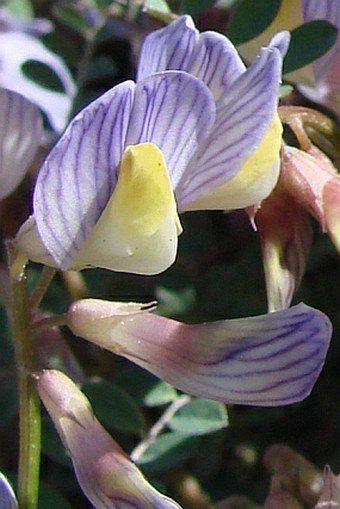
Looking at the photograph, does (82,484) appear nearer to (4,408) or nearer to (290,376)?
(290,376)

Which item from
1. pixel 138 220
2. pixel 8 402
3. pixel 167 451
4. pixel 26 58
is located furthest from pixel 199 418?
pixel 26 58

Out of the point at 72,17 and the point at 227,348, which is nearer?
the point at 227,348

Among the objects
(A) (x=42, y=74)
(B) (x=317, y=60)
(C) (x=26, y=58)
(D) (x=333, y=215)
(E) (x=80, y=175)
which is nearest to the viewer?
(E) (x=80, y=175)

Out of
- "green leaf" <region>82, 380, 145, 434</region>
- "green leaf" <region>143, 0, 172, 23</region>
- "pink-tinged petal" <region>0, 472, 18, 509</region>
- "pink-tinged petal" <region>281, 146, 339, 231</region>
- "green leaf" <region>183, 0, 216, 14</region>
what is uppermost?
"green leaf" <region>143, 0, 172, 23</region>

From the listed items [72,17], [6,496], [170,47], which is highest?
[170,47]

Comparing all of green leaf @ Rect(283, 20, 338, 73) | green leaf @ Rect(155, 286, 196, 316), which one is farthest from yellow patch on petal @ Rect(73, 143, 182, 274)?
green leaf @ Rect(155, 286, 196, 316)

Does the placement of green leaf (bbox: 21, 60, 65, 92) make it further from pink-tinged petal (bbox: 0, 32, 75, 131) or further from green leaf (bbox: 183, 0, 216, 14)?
green leaf (bbox: 183, 0, 216, 14)

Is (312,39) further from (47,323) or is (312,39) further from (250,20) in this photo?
(47,323)

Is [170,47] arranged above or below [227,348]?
above

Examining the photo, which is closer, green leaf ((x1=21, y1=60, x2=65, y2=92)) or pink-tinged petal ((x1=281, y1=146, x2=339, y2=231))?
pink-tinged petal ((x1=281, y1=146, x2=339, y2=231))
